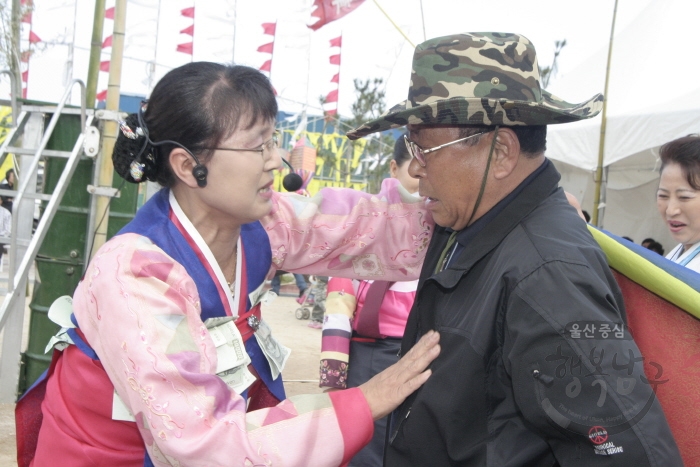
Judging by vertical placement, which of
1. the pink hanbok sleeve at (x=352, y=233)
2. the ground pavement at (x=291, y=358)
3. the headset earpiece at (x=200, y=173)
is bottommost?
the ground pavement at (x=291, y=358)

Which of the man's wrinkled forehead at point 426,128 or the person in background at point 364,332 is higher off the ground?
the man's wrinkled forehead at point 426,128

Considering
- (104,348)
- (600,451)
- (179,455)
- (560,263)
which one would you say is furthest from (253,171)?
(600,451)

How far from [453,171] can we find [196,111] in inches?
29.2

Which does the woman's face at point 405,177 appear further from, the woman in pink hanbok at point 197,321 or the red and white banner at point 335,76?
the red and white banner at point 335,76

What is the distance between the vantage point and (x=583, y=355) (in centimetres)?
122

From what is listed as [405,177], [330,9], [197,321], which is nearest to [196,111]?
[197,321]

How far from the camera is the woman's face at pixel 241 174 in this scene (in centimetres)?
184

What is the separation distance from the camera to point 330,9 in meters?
11.5

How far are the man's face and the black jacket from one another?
0.11 m

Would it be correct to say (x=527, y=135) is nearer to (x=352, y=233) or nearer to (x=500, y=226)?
(x=500, y=226)

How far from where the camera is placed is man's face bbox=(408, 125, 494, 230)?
1.66 metres

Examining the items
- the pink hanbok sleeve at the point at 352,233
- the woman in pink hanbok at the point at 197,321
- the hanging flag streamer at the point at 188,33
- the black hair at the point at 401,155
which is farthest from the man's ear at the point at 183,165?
the hanging flag streamer at the point at 188,33

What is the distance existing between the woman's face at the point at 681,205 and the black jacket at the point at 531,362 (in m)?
1.54

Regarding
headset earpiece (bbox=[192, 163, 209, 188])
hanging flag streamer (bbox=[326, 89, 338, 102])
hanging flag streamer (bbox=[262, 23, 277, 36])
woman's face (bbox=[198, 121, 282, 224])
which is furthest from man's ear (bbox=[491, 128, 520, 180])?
hanging flag streamer (bbox=[326, 89, 338, 102])
